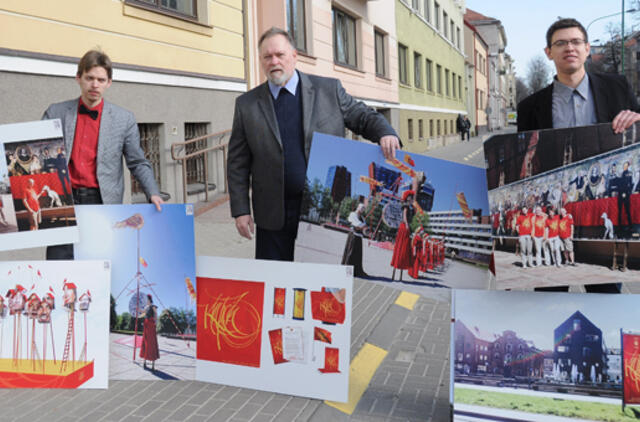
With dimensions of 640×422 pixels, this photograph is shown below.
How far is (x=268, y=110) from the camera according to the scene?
12.7 ft

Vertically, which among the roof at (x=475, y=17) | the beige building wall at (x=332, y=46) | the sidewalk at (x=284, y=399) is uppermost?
the roof at (x=475, y=17)

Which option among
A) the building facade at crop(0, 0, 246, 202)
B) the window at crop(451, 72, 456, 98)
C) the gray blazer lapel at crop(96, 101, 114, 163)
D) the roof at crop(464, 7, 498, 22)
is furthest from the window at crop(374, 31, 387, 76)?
the roof at crop(464, 7, 498, 22)

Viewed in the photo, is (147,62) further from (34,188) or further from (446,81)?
(446,81)

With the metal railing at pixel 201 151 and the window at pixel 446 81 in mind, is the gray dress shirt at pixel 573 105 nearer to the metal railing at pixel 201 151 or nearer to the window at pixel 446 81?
the metal railing at pixel 201 151

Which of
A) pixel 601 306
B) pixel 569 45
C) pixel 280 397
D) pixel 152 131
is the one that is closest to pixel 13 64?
pixel 152 131

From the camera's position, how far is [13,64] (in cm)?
698

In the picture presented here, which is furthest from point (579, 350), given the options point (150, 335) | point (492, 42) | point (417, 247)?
point (492, 42)

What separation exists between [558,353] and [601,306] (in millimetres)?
322

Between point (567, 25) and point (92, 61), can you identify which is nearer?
point (567, 25)

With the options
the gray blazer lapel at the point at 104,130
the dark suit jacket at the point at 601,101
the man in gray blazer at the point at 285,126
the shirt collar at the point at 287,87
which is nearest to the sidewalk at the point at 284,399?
the man in gray blazer at the point at 285,126

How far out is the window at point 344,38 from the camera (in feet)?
61.5

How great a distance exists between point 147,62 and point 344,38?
1103 cm

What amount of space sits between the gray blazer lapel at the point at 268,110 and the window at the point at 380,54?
20.2 metres

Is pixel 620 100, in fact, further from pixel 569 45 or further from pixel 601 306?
pixel 601 306
